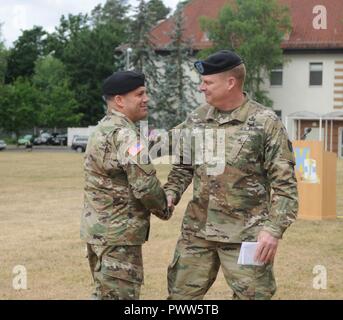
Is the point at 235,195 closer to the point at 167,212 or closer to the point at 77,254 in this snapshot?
the point at 167,212

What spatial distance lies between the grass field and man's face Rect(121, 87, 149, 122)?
9.65ft

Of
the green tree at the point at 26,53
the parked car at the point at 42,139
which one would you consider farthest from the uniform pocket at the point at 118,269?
the green tree at the point at 26,53

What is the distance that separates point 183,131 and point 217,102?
0.36 metres

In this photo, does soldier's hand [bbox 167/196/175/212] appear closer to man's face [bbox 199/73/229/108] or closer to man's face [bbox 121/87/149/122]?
man's face [bbox 121/87/149/122]

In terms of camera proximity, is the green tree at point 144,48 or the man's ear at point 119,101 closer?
the man's ear at point 119,101

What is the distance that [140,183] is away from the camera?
4844 mm

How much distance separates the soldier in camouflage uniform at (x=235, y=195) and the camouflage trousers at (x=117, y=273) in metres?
0.32

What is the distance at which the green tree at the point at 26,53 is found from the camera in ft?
282

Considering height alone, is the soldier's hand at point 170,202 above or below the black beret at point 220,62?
below

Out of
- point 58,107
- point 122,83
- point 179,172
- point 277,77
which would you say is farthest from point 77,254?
point 58,107

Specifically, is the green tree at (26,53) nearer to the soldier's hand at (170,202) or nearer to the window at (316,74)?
the window at (316,74)

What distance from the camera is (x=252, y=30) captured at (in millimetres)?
46781

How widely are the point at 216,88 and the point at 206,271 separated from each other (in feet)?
4.05

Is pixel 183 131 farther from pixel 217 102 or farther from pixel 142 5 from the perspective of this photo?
pixel 142 5
